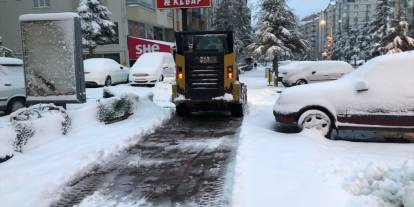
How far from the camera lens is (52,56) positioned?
10.5m

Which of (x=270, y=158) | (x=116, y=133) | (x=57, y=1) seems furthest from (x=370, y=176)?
(x=57, y=1)

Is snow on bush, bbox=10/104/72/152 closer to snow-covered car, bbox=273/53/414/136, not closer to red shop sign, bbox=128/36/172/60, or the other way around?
snow-covered car, bbox=273/53/414/136

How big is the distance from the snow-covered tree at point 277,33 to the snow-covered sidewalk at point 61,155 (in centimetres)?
2081

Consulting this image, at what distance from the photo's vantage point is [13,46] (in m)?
38.6

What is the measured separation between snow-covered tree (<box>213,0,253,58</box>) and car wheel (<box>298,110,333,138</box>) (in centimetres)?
5078

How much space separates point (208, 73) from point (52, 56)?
389 centimetres

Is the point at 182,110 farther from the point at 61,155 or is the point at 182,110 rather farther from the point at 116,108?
the point at 61,155

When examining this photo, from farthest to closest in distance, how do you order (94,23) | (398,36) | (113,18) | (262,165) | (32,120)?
(398,36), (113,18), (94,23), (32,120), (262,165)

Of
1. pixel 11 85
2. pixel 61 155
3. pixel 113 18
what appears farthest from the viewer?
pixel 113 18

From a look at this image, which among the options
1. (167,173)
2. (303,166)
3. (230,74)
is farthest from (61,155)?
(230,74)

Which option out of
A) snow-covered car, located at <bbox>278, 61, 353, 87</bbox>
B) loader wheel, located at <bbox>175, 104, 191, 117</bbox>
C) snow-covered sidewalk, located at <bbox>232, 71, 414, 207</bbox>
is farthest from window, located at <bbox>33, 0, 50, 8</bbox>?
snow-covered sidewalk, located at <bbox>232, 71, 414, 207</bbox>

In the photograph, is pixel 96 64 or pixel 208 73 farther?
pixel 96 64

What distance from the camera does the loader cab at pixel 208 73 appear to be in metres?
12.3

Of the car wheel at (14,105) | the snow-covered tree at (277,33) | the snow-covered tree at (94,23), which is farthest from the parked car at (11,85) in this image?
the snow-covered tree at (277,33)
